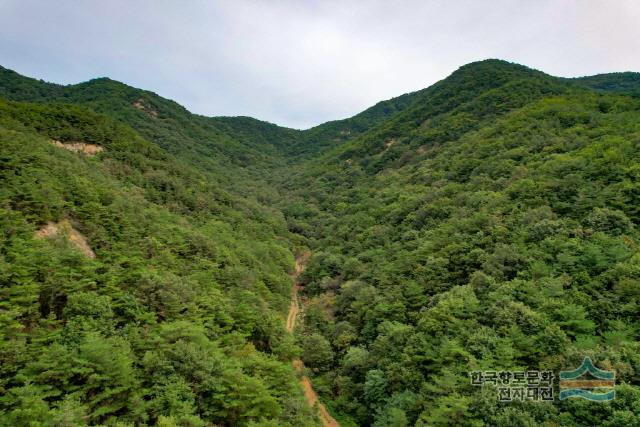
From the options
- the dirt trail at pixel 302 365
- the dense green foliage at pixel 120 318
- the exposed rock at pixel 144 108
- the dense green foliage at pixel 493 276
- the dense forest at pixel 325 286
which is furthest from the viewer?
the exposed rock at pixel 144 108

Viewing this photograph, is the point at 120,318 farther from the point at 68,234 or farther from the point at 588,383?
the point at 588,383

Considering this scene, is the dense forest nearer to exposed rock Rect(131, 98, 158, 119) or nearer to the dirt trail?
the dirt trail

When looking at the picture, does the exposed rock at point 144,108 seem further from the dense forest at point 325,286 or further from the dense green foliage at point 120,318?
the dense green foliage at point 120,318

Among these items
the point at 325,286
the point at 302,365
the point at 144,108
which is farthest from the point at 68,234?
the point at 144,108

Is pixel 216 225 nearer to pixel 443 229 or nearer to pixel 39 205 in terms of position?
pixel 39 205

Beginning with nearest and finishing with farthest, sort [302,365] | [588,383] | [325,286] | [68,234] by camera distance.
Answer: [588,383], [68,234], [302,365], [325,286]

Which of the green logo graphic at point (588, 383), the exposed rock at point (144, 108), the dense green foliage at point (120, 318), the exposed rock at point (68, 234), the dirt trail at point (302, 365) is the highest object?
the exposed rock at point (144, 108)

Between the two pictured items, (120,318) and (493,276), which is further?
(493,276)

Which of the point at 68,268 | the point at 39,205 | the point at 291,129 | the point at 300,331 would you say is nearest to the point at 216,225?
the point at 300,331

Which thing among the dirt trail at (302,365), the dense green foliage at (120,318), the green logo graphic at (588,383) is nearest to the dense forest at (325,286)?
the dense green foliage at (120,318)
